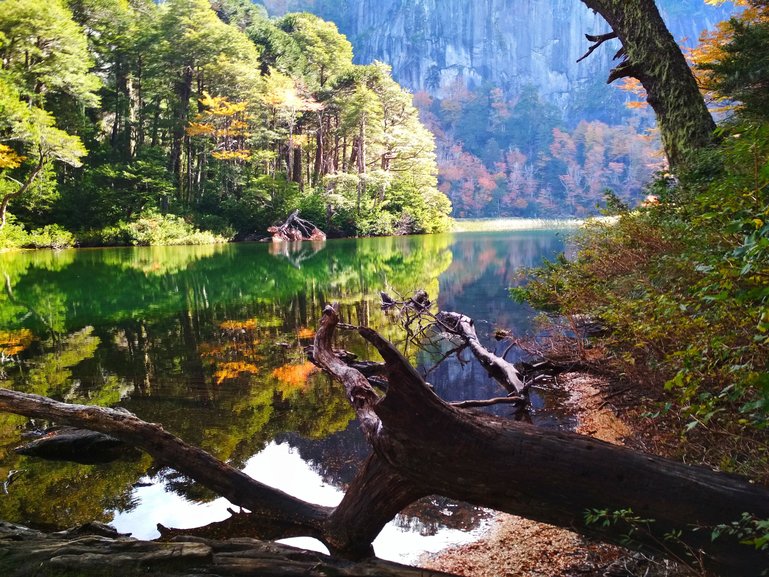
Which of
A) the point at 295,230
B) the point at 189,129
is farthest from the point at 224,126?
the point at 295,230

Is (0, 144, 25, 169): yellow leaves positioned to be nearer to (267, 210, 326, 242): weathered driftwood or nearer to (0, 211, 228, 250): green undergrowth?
(0, 211, 228, 250): green undergrowth

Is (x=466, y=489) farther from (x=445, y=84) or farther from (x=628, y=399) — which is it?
(x=445, y=84)

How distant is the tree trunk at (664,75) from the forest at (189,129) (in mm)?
21747

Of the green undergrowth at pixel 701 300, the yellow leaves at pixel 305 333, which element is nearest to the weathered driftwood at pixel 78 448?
the green undergrowth at pixel 701 300

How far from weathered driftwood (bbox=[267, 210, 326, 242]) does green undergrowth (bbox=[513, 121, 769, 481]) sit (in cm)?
2624

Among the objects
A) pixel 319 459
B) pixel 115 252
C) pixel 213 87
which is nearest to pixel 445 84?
pixel 213 87

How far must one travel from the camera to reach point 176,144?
107ft

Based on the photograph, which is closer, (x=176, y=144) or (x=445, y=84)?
(x=176, y=144)

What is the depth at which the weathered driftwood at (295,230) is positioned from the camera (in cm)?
3133

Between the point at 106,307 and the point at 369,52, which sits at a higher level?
the point at 369,52

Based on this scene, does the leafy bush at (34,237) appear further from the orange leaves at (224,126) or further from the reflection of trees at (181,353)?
the orange leaves at (224,126)

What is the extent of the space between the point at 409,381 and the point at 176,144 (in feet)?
112

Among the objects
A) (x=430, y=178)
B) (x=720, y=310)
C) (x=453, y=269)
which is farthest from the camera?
(x=430, y=178)

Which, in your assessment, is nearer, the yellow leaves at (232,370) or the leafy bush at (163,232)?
the yellow leaves at (232,370)
